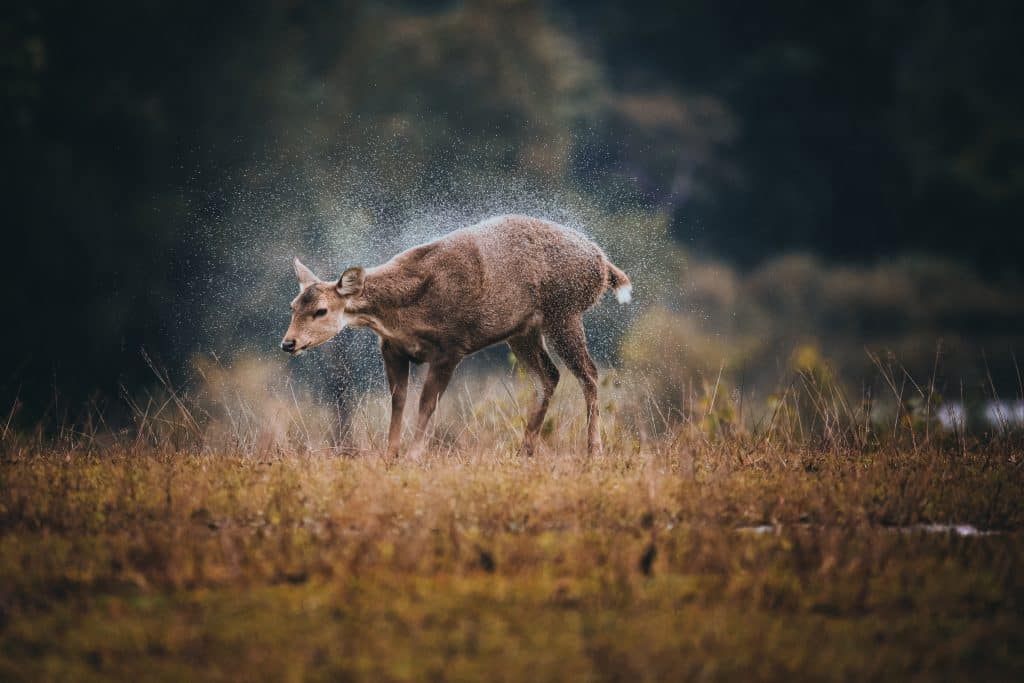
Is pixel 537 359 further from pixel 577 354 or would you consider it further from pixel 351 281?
pixel 351 281

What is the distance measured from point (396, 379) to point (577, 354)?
1829 mm

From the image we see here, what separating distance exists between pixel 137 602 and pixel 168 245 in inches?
576

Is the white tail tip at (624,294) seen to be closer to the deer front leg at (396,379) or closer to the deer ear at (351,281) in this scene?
the deer front leg at (396,379)

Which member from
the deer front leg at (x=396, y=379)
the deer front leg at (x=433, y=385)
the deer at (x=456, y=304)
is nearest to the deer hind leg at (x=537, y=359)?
the deer at (x=456, y=304)

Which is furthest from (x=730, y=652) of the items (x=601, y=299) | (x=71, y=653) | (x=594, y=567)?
(x=601, y=299)

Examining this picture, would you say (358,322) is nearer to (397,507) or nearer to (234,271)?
(397,507)

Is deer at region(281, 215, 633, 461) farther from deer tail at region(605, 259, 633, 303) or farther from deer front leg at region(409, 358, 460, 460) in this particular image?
deer tail at region(605, 259, 633, 303)

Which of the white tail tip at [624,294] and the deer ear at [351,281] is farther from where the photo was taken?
the white tail tip at [624,294]

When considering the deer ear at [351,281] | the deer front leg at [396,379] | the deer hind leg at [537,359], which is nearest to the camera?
the deer ear at [351,281]

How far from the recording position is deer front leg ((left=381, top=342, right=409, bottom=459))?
852 cm

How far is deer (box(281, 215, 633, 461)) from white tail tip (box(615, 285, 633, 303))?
58 cm

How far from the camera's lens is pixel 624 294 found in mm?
9852

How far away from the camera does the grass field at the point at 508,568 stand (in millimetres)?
3568

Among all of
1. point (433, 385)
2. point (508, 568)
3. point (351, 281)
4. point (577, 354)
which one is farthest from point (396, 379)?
point (508, 568)
